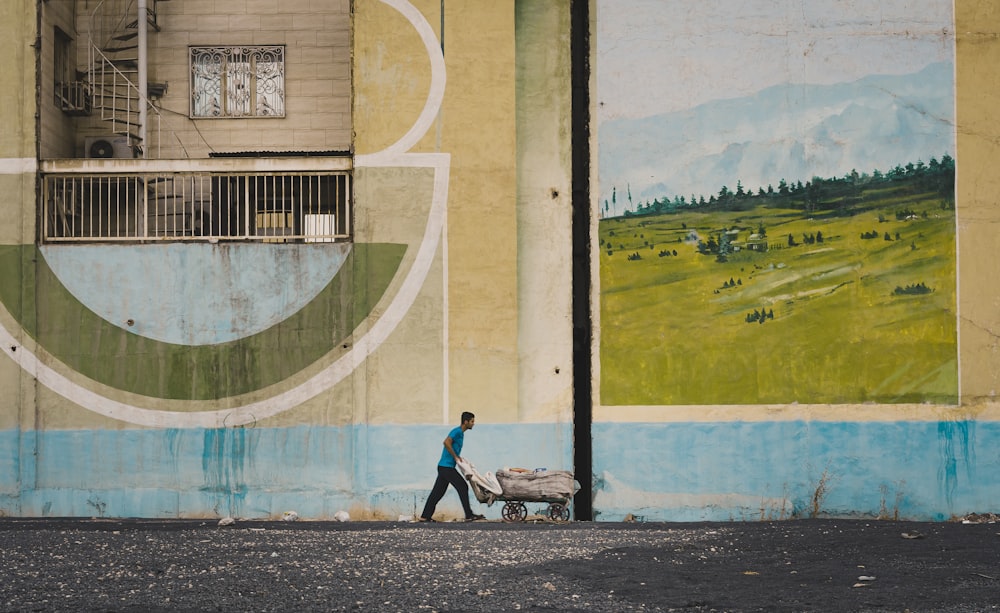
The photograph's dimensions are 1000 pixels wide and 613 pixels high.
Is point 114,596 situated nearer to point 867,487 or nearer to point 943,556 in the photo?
point 943,556

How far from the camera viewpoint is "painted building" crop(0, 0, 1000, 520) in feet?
49.9

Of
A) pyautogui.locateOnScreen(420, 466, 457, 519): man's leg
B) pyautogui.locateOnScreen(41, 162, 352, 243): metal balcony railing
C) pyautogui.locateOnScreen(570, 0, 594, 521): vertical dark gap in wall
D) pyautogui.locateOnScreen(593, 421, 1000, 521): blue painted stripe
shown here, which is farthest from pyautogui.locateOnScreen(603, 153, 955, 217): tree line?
pyautogui.locateOnScreen(420, 466, 457, 519): man's leg

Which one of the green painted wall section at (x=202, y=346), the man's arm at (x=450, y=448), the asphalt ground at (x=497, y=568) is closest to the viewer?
the asphalt ground at (x=497, y=568)

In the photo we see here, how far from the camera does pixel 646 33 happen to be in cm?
1572

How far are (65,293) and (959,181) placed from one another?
1256cm

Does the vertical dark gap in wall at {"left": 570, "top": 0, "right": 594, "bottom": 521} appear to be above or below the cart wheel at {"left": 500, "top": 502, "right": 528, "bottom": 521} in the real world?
above

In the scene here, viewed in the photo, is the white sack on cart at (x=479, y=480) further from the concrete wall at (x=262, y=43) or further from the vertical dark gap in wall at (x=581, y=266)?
the concrete wall at (x=262, y=43)

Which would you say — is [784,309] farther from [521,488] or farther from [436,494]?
[436,494]

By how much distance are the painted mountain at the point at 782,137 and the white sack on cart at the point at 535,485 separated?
3.94m

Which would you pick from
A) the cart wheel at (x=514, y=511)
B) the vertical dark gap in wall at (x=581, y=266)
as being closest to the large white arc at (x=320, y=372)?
the vertical dark gap in wall at (x=581, y=266)

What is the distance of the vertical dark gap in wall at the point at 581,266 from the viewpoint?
15.3 metres

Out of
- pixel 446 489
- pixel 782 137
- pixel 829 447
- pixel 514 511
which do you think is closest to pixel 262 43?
pixel 446 489

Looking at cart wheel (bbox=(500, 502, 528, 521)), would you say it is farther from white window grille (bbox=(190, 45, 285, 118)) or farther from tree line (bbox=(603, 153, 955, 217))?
white window grille (bbox=(190, 45, 285, 118))

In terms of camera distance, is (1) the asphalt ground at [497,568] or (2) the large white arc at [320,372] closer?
(1) the asphalt ground at [497,568]
